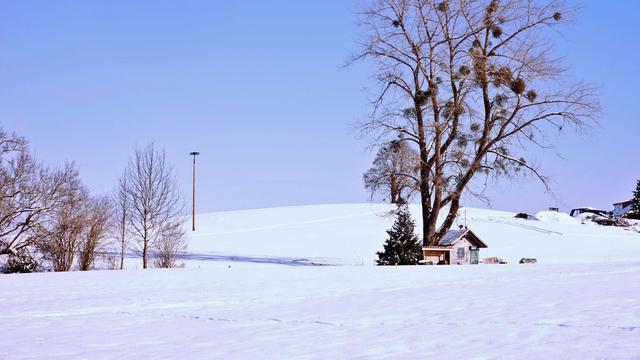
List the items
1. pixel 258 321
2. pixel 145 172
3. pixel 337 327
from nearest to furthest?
pixel 337 327 → pixel 258 321 → pixel 145 172

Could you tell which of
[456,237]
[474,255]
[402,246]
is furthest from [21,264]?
[474,255]

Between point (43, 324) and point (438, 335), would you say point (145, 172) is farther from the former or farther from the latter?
point (438, 335)

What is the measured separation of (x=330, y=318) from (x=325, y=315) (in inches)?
13.8

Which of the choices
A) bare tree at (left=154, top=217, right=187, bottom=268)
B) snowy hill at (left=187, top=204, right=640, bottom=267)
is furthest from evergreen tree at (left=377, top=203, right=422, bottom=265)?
bare tree at (left=154, top=217, right=187, bottom=268)

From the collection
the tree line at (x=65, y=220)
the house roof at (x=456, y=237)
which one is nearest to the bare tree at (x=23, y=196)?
the tree line at (x=65, y=220)

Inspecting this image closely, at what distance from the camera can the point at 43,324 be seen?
372 inches

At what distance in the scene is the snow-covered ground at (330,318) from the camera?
6836 mm

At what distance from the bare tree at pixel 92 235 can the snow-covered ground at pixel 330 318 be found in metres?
13.3

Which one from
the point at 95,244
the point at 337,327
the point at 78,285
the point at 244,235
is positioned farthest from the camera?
the point at 244,235

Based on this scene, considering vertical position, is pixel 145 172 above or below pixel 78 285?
above

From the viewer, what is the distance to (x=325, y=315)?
9617 mm

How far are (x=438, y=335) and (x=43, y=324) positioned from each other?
209 inches

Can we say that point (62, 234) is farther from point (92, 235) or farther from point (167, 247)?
point (167, 247)

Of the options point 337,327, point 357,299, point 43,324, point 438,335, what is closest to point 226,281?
point 357,299
